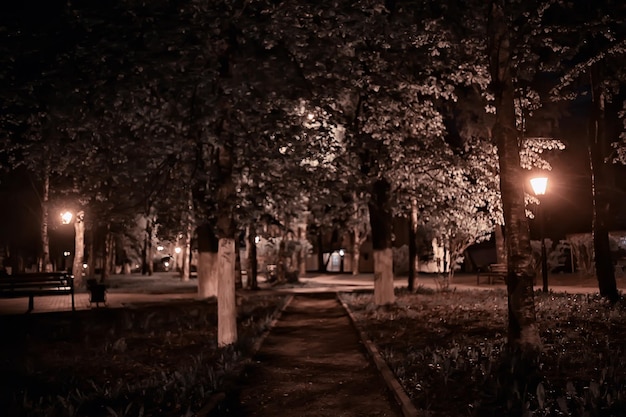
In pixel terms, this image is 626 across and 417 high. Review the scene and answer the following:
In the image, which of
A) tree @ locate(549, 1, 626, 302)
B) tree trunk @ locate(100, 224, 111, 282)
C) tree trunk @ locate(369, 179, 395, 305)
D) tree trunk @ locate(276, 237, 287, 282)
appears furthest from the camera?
tree trunk @ locate(100, 224, 111, 282)

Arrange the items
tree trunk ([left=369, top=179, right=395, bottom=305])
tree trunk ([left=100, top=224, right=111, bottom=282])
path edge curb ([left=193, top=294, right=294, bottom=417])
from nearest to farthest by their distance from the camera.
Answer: path edge curb ([left=193, top=294, right=294, bottom=417]) < tree trunk ([left=369, top=179, right=395, bottom=305]) < tree trunk ([left=100, top=224, right=111, bottom=282])

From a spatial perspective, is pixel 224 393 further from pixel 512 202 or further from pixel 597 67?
pixel 597 67

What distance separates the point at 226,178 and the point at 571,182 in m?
36.2

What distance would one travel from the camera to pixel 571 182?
1613 inches

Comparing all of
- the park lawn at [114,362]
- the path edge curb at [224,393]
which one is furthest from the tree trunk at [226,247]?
the path edge curb at [224,393]

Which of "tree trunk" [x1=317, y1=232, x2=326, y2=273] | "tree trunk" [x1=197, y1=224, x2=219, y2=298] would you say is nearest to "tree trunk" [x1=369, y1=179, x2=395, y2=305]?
"tree trunk" [x1=197, y1=224, x2=219, y2=298]

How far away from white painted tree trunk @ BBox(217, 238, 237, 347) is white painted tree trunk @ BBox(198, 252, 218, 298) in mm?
13342

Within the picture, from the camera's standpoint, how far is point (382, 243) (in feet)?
60.5

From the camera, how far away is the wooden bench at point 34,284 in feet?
53.4

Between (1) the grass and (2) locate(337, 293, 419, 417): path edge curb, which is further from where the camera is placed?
(1) the grass

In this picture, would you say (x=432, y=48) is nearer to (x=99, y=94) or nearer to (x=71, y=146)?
(x=99, y=94)

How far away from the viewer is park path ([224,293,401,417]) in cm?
751

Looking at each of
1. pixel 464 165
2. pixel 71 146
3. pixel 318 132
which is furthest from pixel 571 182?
pixel 71 146

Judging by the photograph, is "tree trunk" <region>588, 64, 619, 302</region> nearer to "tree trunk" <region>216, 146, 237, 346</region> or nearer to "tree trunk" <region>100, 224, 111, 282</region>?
"tree trunk" <region>216, 146, 237, 346</region>
